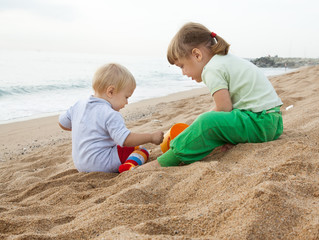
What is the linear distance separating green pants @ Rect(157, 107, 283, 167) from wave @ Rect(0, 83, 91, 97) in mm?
8781

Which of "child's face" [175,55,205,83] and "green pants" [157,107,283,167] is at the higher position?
"child's face" [175,55,205,83]

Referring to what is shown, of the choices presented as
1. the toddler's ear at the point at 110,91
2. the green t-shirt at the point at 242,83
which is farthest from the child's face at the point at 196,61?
the toddler's ear at the point at 110,91

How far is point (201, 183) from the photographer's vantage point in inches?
67.9

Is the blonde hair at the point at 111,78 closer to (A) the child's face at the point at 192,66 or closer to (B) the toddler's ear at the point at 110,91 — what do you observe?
(B) the toddler's ear at the point at 110,91

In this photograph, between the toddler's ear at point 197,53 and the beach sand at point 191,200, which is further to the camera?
the toddler's ear at point 197,53

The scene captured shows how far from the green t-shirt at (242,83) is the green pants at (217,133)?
82mm

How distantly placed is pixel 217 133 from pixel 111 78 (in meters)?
0.99

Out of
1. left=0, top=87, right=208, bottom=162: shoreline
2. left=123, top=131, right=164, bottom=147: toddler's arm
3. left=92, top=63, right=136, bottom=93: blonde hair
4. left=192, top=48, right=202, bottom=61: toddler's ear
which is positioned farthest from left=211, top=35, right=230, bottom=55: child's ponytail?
left=0, top=87, right=208, bottom=162: shoreline

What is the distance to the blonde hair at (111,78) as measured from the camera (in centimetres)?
264

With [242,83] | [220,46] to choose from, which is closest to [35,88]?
[220,46]

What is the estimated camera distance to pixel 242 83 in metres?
2.51

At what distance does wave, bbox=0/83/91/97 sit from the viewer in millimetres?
9998

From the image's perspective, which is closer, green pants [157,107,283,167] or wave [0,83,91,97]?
green pants [157,107,283,167]

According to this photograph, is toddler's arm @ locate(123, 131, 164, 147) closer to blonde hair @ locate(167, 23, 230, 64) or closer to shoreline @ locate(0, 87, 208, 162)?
blonde hair @ locate(167, 23, 230, 64)
